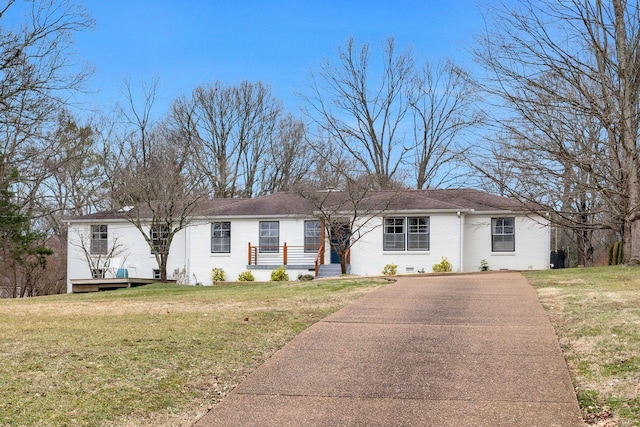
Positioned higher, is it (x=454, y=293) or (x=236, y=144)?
(x=236, y=144)

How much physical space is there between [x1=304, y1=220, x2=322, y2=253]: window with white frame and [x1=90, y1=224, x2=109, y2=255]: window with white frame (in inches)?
375

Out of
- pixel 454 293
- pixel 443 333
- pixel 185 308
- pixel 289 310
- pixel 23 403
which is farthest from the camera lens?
pixel 454 293

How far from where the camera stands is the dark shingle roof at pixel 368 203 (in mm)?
28812

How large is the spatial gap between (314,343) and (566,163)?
13026 millimetres

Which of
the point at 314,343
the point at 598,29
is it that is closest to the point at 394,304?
the point at 314,343

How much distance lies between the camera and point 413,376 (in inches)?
285

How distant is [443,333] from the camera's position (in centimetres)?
938

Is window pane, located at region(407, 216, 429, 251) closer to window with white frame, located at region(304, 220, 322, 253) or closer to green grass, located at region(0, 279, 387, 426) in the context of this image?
window with white frame, located at region(304, 220, 322, 253)

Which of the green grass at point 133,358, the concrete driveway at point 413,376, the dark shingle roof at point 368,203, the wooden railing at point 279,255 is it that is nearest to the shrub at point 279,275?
the wooden railing at point 279,255

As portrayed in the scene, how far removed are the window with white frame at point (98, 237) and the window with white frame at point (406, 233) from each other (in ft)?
42.4

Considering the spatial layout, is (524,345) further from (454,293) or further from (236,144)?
(236,144)

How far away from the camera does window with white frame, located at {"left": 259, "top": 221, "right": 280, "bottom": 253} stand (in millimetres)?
30359

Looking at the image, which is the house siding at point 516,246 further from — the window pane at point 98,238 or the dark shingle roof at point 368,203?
the window pane at point 98,238

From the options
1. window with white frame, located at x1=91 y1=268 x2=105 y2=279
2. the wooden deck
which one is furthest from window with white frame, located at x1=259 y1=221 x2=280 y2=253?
window with white frame, located at x1=91 y1=268 x2=105 y2=279
